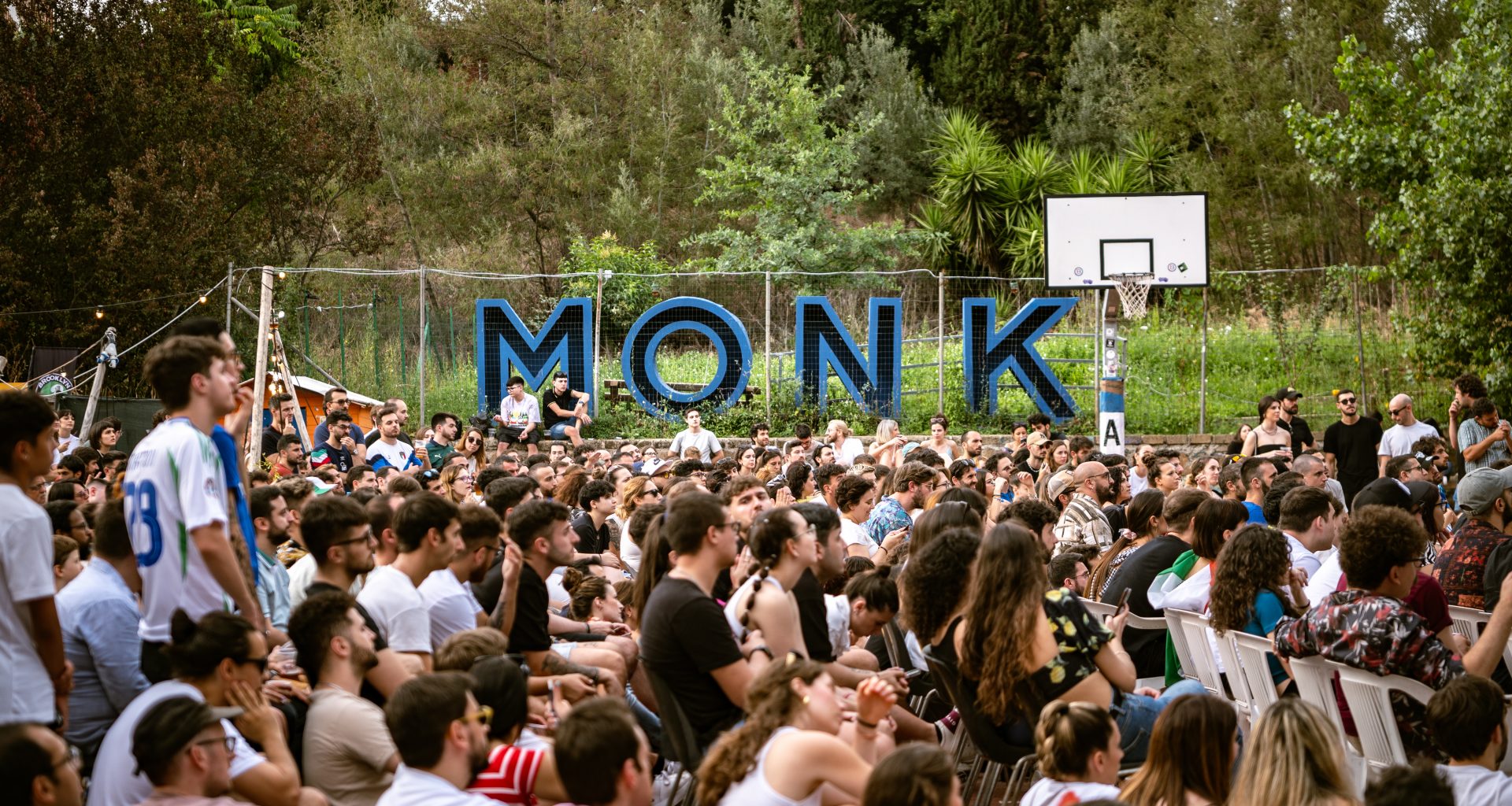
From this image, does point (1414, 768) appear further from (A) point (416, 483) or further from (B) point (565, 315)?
(B) point (565, 315)

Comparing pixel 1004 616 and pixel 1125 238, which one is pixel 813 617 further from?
pixel 1125 238

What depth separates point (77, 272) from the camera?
1977 centimetres

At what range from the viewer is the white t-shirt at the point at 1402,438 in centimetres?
1207

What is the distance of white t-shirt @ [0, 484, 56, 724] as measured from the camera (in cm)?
381

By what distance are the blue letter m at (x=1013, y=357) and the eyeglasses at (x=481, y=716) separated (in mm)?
14475

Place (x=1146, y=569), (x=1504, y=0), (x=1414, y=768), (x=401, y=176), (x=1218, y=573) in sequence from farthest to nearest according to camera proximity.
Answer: (x=401, y=176) → (x=1504, y=0) → (x=1146, y=569) → (x=1218, y=573) → (x=1414, y=768)

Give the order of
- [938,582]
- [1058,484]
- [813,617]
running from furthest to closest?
1. [1058,484]
2. [813,617]
3. [938,582]

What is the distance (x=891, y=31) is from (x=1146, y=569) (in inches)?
1132

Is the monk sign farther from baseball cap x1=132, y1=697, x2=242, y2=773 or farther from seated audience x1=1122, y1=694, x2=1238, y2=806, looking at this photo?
baseball cap x1=132, y1=697, x2=242, y2=773

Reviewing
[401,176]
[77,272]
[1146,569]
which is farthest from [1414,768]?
[401,176]

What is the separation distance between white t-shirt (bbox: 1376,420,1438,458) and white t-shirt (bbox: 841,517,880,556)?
249 inches

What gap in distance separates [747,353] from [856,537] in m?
10.0

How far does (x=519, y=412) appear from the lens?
1631 centimetres

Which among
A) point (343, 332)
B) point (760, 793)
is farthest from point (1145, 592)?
point (343, 332)
